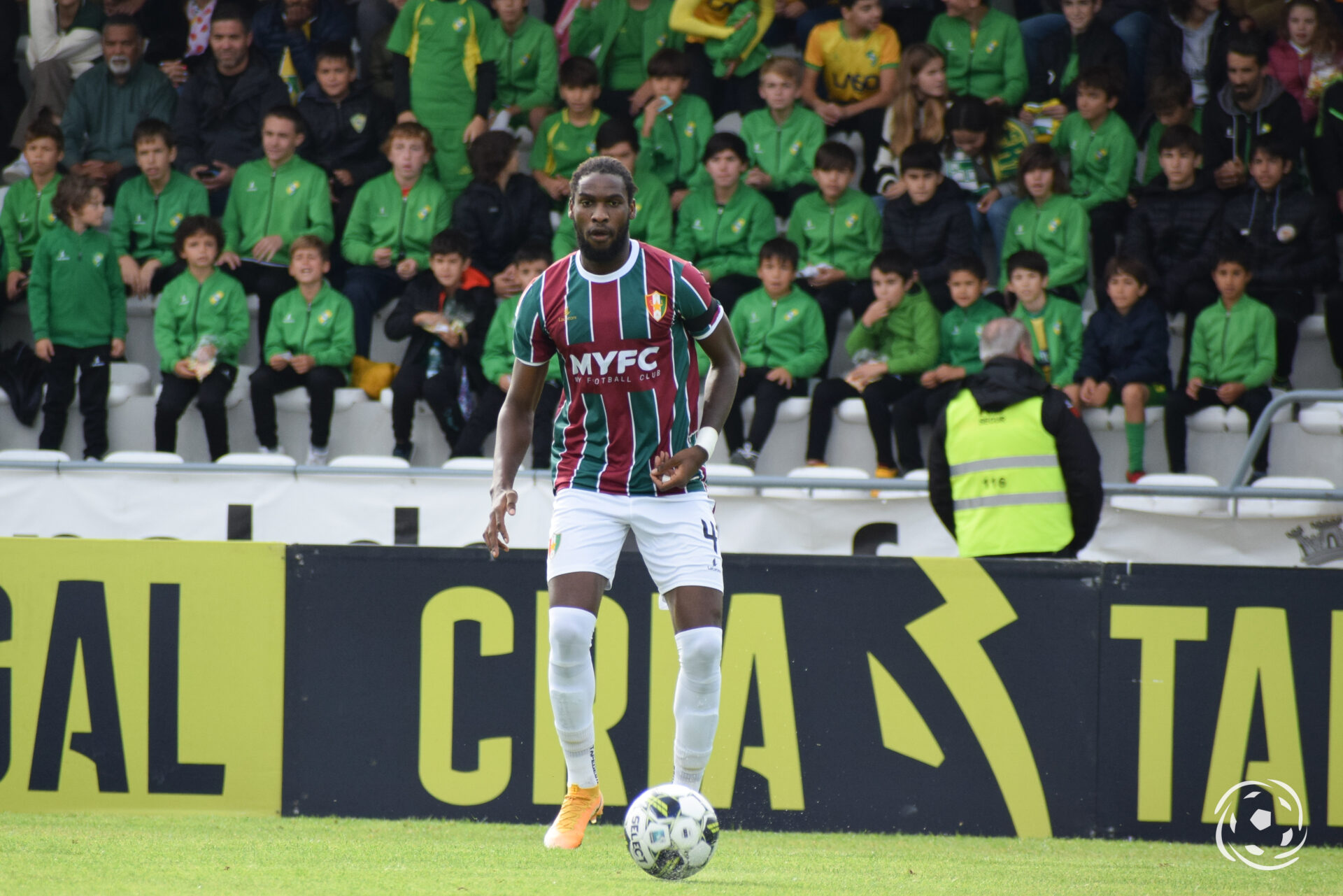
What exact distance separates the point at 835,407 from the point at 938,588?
3463 mm

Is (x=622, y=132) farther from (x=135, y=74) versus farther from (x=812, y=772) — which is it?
(x=812, y=772)

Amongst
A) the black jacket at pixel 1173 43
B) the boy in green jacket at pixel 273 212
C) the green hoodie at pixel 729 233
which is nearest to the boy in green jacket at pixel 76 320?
the boy in green jacket at pixel 273 212

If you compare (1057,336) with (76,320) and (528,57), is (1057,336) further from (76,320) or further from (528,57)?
(76,320)

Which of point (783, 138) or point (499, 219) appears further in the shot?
point (783, 138)

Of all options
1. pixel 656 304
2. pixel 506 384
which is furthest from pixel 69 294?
pixel 656 304

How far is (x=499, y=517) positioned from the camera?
4.63 m

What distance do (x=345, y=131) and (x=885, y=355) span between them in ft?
14.1

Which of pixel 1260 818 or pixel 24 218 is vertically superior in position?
pixel 24 218

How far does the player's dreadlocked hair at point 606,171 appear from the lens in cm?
460

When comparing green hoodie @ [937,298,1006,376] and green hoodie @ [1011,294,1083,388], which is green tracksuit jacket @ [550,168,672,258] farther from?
green hoodie @ [1011,294,1083,388]

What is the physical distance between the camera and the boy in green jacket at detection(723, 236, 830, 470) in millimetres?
9312

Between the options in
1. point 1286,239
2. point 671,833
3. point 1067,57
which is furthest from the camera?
point 1067,57

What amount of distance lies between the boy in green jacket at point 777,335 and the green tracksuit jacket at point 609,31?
2.42 metres

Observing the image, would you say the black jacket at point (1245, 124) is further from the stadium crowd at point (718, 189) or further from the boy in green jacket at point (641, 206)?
the boy in green jacket at point (641, 206)
